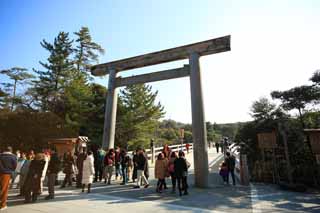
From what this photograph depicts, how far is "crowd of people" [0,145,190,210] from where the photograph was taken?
245 inches

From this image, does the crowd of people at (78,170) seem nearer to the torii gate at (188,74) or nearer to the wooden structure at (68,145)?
the wooden structure at (68,145)

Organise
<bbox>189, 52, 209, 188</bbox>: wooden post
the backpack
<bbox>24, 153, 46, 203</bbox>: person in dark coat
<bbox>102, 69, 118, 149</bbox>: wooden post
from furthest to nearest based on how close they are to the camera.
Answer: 1. <bbox>102, 69, 118, 149</bbox>: wooden post
2. <bbox>189, 52, 209, 188</bbox>: wooden post
3. the backpack
4. <bbox>24, 153, 46, 203</bbox>: person in dark coat

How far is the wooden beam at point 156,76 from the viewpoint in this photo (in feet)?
33.4

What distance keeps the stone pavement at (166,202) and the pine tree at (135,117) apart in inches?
434

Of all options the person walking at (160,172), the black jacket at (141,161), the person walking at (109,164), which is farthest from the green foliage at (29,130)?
the person walking at (160,172)

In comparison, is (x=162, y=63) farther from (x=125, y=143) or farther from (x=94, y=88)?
(x=94, y=88)

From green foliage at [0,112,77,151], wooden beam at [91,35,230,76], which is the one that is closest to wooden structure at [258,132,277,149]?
wooden beam at [91,35,230,76]

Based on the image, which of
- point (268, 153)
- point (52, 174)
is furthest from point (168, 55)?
point (268, 153)

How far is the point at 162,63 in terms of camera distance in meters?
11.2

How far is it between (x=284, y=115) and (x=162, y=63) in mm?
9815

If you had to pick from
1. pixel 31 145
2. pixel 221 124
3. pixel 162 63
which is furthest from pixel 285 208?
pixel 221 124

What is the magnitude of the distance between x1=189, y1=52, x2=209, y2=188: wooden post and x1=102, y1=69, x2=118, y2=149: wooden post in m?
4.73

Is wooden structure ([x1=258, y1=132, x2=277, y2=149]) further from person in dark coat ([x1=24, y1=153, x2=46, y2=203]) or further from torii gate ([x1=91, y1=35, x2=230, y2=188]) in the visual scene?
person in dark coat ([x1=24, y1=153, x2=46, y2=203])

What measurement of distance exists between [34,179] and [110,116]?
17.6 ft
